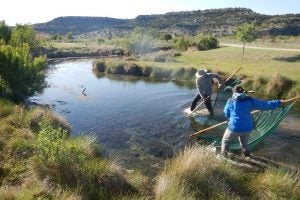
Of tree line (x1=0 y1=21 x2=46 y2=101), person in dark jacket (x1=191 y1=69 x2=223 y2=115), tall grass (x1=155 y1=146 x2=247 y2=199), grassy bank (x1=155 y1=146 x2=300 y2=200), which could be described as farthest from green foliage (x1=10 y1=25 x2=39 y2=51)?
grassy bank (x1=155 y1=146 x2=300 y2=200)

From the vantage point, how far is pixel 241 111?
37.7 ft

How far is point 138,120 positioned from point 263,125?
260 inches

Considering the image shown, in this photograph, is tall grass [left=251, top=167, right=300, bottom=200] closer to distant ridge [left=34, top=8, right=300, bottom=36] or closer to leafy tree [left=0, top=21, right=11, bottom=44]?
leafy tree [left=0, top=21, right=11, bottom=44]

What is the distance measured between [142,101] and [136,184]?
45.6 feet

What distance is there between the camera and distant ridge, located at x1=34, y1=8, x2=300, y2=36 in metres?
106

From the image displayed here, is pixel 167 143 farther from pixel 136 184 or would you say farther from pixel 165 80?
pixel 165 80

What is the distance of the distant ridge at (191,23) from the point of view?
105750 mm

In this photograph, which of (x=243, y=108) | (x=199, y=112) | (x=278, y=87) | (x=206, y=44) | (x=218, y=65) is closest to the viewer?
(x=243, y=108)

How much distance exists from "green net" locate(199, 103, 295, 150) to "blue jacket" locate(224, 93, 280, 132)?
5.23ft

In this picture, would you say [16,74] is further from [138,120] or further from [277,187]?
[277,187]

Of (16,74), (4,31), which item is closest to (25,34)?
(4,31)

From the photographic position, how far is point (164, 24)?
15262 cm

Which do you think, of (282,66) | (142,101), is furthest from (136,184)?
(282,66)

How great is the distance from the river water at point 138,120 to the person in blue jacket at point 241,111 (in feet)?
7.57
